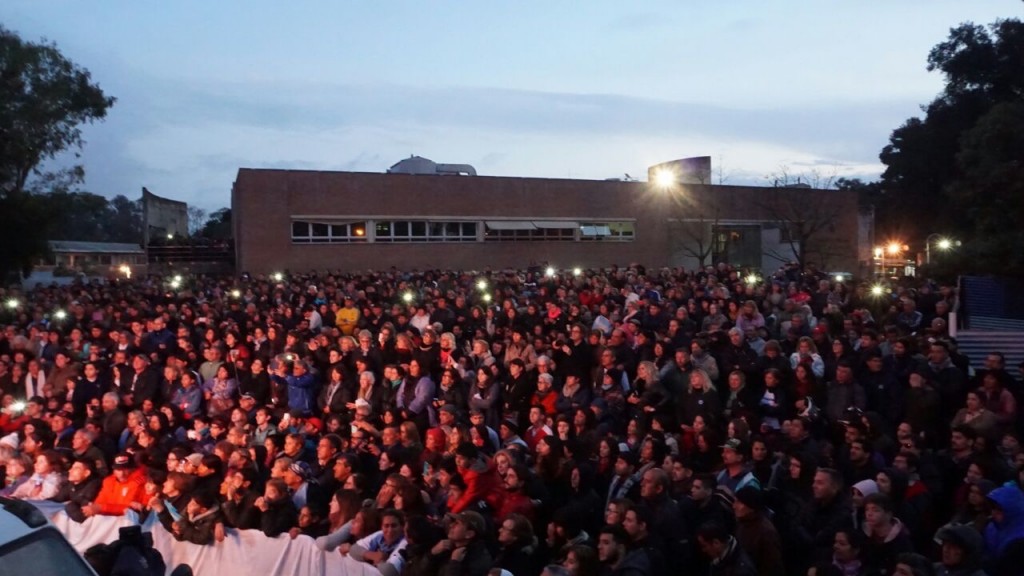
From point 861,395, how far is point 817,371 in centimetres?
73

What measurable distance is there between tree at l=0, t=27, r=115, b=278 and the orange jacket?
2434cm

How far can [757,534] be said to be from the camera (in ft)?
18.6

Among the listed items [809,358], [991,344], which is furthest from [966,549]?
[991,344]

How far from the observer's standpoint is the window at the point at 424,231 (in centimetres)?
3359

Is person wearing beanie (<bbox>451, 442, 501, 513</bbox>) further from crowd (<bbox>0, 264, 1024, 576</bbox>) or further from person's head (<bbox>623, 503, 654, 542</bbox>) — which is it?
person's head (<bbox>623, 503, 654, 542</bbox>)

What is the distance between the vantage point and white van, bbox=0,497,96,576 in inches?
138

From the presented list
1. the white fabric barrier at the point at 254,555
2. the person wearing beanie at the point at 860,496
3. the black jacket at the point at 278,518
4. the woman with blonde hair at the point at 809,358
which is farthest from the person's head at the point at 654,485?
the woman with blonde hair at the point at 809,358

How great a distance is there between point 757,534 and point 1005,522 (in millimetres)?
1514

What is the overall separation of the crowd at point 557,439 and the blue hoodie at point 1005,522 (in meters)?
0.02

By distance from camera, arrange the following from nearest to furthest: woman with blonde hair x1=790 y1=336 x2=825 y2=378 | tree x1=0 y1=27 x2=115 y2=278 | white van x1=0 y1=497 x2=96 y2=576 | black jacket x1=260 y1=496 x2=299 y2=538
A: white van x1=0 y1=497 x2=96 y2=576
black jacket x1=260 y1=496 x2=299 y2=538
woman with blonde hair x1=790 y1=336 x2=825 y2=378
tree x1=0 y1=27 x2=115 y2=278

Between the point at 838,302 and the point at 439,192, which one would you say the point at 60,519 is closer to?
the point at 838,302

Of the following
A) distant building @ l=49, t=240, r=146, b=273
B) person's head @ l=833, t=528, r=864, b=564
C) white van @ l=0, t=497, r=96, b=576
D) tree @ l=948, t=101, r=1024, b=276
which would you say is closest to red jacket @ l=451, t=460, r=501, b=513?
person's head @ l=833, t=528, r=864, b=564

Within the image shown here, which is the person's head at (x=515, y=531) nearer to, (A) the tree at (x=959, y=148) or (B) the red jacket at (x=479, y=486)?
(B) the red jacket at (x=479, y=486)

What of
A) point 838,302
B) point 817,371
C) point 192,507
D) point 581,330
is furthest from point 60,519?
point 838,302
